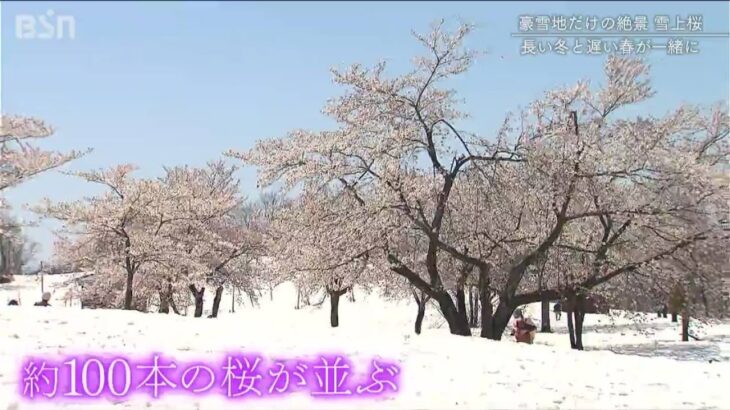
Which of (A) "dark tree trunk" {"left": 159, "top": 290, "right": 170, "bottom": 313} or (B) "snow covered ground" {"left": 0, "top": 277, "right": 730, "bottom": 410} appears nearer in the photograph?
(B) "snow covered ground" {"left": 0, "top": 277, "right": 730, "bottom": 410}

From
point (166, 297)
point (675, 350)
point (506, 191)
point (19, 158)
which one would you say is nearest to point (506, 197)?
point (506, 191)

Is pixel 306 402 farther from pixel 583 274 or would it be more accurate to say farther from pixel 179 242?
pixel 179 242

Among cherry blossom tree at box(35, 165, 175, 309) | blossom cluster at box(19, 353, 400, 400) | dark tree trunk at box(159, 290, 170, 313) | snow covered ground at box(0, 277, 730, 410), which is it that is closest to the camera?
blossom cluster at box(19, 353, 400, 400)

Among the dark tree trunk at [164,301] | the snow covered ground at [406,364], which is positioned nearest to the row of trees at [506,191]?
the snow covered ground at [406,364]

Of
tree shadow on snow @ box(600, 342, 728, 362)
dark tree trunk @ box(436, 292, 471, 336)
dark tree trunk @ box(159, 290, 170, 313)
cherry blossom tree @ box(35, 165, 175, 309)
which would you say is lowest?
tree shadow on snow @ box(600, 342, 728, 362)

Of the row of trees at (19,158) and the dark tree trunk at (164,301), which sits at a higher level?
the row of trees at (19,158)

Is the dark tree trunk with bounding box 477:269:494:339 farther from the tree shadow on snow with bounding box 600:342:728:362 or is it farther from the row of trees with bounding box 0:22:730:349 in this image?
the tree shadow on snow with bounding box 600:342:728:362

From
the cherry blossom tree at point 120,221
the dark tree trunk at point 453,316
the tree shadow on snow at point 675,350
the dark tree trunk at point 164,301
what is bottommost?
the tree shadow on snow at point 675,350

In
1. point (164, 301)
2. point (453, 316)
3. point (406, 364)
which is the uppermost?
point (406, 364)

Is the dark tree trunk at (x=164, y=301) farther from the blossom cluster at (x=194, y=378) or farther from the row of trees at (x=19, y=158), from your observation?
the blossom cluster at (x=194, y=378)

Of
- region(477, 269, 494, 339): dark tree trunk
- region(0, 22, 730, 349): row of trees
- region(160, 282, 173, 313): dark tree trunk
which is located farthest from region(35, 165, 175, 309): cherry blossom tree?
region(477, 269, 494, 339): dark tree trunk

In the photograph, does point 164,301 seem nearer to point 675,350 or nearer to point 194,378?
point 675,350

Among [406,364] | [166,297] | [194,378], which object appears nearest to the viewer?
[194,378]

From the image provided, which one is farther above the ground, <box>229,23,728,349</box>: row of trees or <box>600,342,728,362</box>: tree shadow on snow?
<box>229,23,728,349</box>: row of trees
